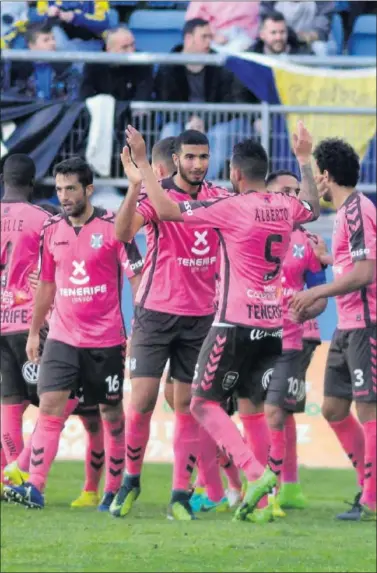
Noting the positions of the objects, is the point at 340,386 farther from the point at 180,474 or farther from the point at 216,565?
the point at 216,565

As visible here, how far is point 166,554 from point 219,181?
6752 millimetres

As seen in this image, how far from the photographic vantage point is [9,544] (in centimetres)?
963

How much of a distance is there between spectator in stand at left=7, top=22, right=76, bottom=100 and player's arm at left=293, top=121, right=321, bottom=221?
6358mm

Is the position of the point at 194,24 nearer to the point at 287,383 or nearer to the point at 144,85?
the point at 144,85

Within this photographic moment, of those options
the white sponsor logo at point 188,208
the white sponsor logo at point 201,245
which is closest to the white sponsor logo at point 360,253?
the white sponsor logo at point 201,245

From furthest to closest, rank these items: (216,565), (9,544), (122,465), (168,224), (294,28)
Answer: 1. (294,28)
2. (122,465)
3. (168,224)
4. (9,544)
5. (216,565)

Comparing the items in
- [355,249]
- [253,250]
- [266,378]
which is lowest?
[266,378]

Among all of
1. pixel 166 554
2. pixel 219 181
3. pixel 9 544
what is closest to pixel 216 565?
pixel 166 554

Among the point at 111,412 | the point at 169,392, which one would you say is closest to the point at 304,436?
the point at 169,392

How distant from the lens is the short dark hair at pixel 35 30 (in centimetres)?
1583

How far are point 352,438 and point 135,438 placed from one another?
1888 mm

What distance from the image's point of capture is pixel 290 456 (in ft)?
40.8

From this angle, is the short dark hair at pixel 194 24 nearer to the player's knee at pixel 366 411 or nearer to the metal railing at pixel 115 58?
the metal railing at pixel 115 58

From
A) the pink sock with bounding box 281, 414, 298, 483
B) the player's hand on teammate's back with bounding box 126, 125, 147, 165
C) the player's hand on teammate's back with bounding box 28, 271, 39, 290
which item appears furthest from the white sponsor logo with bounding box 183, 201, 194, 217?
the pink sock with bounding box 281, 414, 298, 483
